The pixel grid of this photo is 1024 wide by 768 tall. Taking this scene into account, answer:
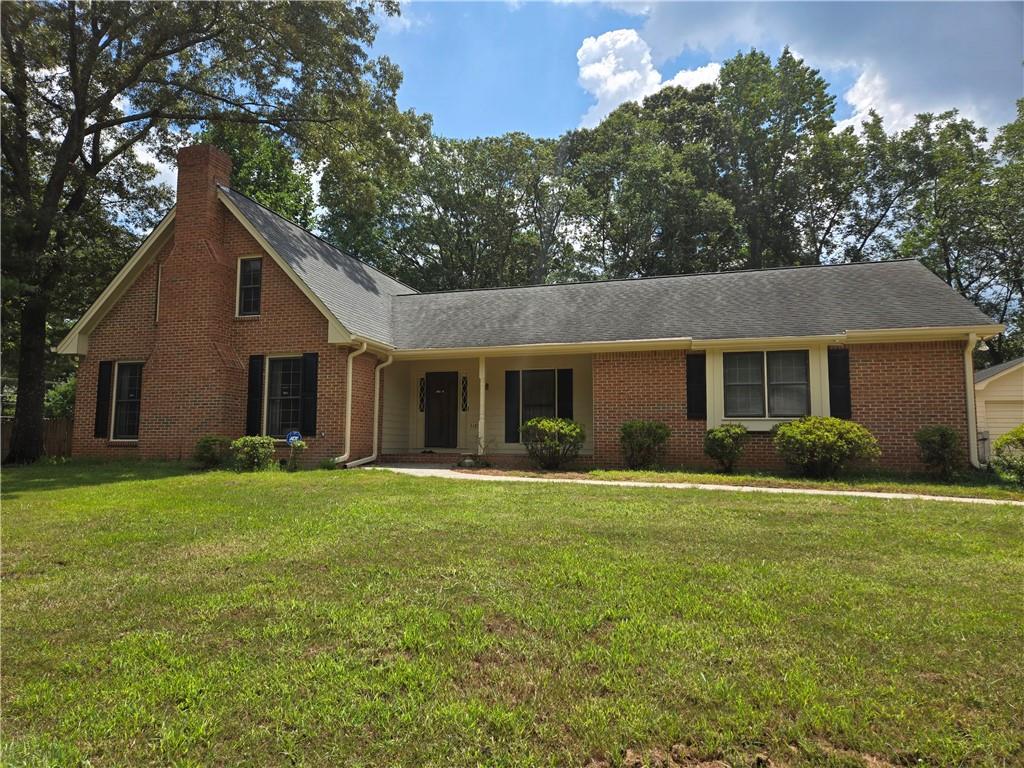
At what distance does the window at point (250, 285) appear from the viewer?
14266 mm

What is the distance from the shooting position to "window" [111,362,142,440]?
14562mm

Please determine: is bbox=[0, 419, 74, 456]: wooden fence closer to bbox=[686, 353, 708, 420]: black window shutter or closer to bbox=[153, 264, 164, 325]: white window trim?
bbox=[153, 264, 164, 325]: white window trim

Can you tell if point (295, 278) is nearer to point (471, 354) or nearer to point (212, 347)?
point (212, 347)

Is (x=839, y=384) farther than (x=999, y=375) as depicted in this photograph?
No

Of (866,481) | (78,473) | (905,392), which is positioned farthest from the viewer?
(78,473)

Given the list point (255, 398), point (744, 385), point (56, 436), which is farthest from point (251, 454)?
point (744, 385)

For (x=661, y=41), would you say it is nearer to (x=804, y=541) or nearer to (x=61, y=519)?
(x=804, y=541)

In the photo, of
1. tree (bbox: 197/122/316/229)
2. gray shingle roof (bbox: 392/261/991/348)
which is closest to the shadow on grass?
gray shingle roof (bbox: 392/261/991/348)

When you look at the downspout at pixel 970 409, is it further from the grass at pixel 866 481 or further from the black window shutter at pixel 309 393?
the black window shutter at pixel 309 393

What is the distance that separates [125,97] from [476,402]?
14137 mm

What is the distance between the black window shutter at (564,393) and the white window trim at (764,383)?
340cm

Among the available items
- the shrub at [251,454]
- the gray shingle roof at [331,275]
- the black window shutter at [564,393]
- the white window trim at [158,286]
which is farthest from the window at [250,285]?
the black window shutter at [564,393]

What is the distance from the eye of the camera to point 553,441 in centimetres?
1242

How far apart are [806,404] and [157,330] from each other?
575 inches
